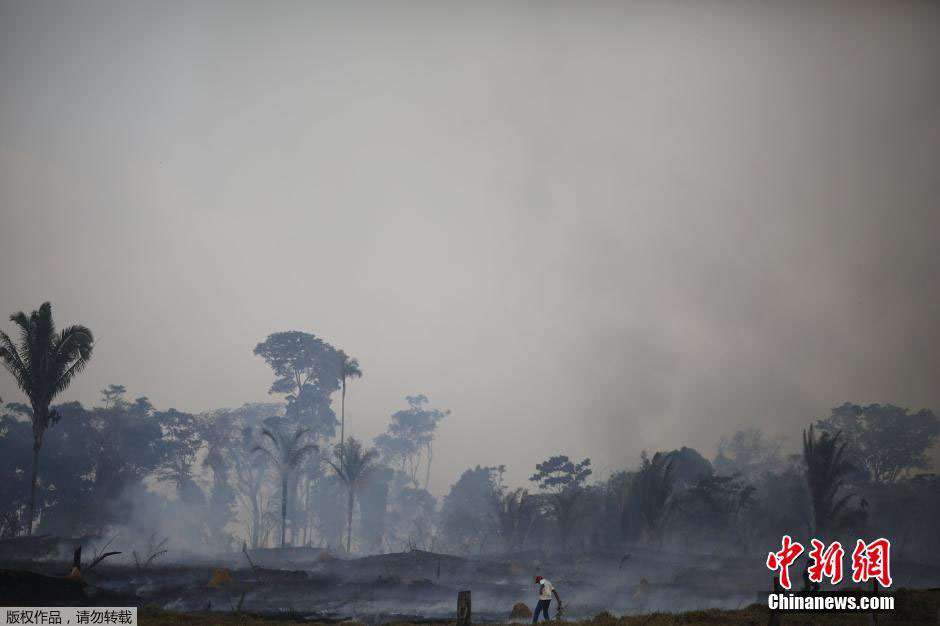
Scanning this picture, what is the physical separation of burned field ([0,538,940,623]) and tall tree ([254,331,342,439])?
18.8 m

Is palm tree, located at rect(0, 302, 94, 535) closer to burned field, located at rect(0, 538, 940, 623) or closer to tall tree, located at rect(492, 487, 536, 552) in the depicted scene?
burned field, located at rect(0, 538, 940, 623)

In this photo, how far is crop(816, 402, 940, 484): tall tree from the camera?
57156mm

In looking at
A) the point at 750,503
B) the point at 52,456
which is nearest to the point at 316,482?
the point at 52,456

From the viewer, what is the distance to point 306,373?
2756 inches

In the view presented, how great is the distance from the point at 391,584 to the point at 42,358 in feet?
80.8

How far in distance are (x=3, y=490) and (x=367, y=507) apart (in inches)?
1248

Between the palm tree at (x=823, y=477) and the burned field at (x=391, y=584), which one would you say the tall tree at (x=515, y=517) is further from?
the palm tree at (x=823, y=477)

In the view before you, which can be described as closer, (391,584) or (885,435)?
(391,584)

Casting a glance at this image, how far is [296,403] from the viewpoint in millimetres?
72125

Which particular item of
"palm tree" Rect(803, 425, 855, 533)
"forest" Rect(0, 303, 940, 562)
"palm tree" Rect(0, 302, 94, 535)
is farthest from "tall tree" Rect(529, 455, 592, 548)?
"palm tree" Rect(0, 302, 94, 535)

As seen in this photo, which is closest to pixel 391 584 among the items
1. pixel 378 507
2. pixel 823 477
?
pixel 823 477

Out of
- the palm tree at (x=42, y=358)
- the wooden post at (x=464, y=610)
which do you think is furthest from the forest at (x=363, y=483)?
the wooden post at (x=464, y=610)

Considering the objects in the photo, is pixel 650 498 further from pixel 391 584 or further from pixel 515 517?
pixel 391 584

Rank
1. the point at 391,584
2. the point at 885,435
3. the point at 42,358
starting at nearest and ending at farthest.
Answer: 1. the point at 391,584
2. the point at 42,358
3. the point at 885,435
